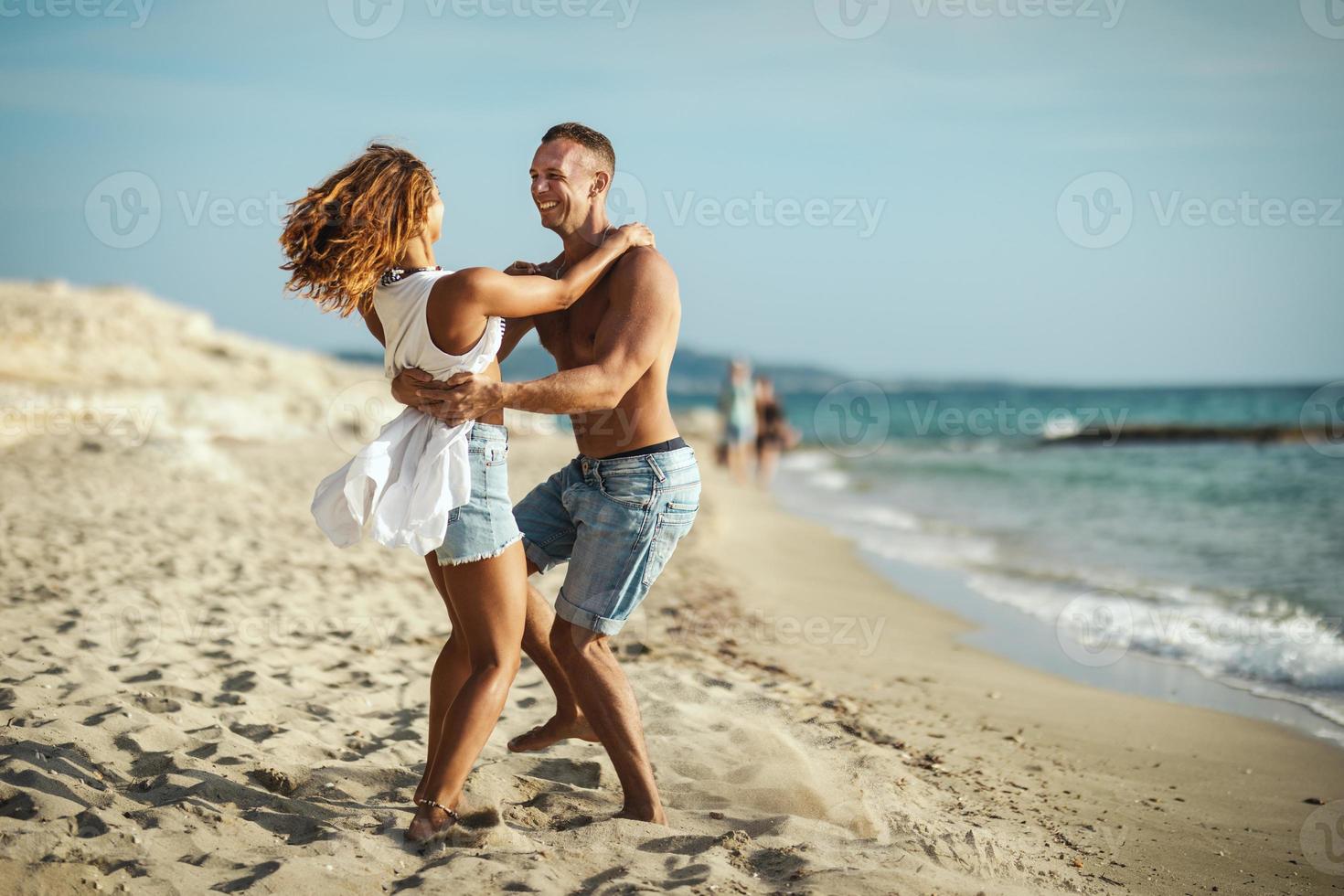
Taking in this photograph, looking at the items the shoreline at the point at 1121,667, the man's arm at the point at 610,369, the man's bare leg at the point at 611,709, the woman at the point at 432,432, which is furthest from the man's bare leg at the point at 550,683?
the shoreline at the point at 1121,667

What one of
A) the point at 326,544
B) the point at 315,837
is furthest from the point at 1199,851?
the point at 326,544

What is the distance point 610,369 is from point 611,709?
1.04 m

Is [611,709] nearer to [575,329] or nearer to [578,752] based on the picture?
[578,752]

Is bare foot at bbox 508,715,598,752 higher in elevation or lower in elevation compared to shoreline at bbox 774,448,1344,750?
lower

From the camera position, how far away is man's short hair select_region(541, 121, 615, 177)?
127 inches

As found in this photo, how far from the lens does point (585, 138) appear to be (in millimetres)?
3252

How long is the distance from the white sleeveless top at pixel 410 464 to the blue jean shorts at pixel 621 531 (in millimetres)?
433

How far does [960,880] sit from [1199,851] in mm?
1263

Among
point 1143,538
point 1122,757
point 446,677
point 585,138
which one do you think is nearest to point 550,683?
point 446,677

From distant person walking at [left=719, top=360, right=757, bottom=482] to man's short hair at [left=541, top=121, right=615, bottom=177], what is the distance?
12001 mm

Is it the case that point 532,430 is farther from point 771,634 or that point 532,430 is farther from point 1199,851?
point 1199,851

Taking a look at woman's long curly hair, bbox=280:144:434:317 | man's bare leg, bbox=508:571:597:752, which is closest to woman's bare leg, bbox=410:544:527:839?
man's bare leg, bbox=508:571:597:752

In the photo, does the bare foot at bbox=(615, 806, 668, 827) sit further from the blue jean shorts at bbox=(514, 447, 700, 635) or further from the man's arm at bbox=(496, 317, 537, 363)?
the man's arm at bbox=(496, 317, 537, 363)

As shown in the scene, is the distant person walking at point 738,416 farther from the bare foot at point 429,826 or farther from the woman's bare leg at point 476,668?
the bare foot at point 429,826
